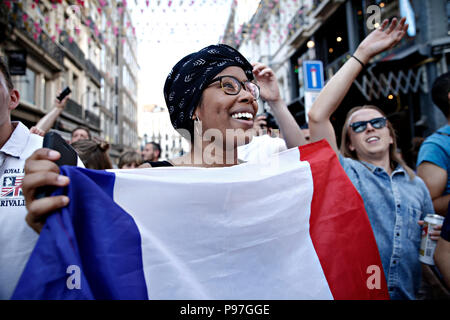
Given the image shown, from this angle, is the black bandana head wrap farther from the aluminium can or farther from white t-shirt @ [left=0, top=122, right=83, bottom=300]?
the aluminium can

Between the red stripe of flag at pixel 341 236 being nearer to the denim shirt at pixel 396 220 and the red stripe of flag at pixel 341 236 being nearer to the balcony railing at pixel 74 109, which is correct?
the denim shirt at pixel 396 220

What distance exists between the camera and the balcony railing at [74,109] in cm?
2112

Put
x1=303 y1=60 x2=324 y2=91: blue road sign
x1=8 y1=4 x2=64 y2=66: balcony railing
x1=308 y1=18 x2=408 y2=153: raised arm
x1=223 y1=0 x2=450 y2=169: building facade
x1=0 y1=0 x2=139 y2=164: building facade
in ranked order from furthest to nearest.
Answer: x1=8 y1=4 x2=64 y2=66: balcony railing → x1=0 y1=0 x2=139 y2=164: building facade → x1=223 y1=0 x2=450 y2=169: building facade → x1=303 y1=60 x2=324 y2=91: blue road sign → x1=308 y1=18 x2=408 y2=153: raised arm

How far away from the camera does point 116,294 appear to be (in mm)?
1165

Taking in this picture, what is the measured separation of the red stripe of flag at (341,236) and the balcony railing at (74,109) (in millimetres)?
22147

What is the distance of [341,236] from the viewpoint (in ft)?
4.86

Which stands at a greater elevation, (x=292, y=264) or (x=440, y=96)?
(x=440, y=96)

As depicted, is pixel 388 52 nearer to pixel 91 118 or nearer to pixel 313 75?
pixel 313 75

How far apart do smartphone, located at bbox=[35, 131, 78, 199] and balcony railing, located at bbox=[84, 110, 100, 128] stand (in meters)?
26.3

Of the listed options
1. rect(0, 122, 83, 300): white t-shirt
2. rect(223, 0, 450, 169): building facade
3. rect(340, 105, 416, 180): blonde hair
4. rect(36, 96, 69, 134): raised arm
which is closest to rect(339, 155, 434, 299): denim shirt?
rect(340, 105, 416, 180): blonde hair

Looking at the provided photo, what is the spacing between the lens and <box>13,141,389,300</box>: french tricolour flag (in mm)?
1204

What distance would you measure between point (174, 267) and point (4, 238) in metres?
0.67

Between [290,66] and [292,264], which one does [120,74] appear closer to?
[290,66]

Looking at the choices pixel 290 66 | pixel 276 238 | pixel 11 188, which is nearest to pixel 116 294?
pixel 276 238
